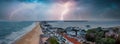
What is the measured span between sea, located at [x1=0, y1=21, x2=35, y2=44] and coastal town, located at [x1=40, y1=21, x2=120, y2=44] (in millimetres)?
174

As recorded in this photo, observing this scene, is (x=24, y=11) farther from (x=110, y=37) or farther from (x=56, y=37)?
(x=110, y=37)

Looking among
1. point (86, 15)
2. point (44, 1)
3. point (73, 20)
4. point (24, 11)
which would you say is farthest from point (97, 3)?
point (24, 11)

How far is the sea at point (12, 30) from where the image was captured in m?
2.14

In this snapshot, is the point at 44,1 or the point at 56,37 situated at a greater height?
the point at 44,1

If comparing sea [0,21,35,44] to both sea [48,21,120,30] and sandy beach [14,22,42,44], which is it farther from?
sea [48,21,120,30]

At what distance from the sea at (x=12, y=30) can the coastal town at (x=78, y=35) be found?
17 cm

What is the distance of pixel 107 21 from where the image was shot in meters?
2.23

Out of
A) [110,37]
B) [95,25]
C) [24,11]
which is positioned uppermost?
[24,11]

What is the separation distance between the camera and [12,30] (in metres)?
2.15

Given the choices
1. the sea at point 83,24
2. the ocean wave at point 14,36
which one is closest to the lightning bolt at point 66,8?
the sea at point 83,24

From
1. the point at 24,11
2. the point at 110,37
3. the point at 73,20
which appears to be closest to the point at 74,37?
the point at 73,20

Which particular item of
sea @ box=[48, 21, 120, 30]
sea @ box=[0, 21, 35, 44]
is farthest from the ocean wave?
sea @ box=[48, 21, 120, 30]

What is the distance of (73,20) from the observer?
2230 mm

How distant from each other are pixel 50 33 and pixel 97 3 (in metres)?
0.63
